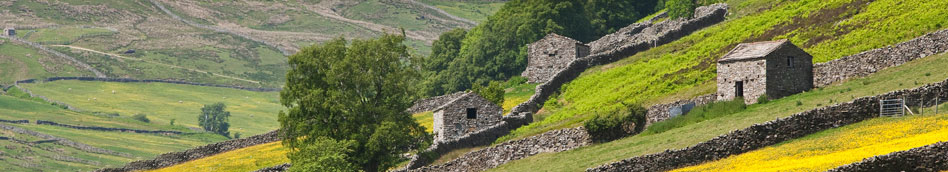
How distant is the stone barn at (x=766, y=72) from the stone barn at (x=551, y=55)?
36.2 meters

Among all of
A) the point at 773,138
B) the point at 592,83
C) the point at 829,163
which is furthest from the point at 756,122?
the point at 592,83

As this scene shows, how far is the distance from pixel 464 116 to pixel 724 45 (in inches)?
762

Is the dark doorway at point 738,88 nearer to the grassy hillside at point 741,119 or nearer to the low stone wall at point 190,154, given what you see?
the grassy hillside at point 741,119

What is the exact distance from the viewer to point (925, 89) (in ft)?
174

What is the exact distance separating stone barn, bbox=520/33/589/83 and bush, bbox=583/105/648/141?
34.5 metres

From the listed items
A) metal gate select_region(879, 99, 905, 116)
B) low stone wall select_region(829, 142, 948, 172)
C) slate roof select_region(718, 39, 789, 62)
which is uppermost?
slate roof select_region(718, 39, 789, 62)

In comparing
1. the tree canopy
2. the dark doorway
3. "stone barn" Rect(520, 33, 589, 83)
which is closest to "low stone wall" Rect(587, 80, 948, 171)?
the dark doorway

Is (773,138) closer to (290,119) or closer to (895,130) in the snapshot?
(895,130)

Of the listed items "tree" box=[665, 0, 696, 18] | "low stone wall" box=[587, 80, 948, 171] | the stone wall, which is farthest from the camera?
"tree" box=[665, 0, 696, 18]

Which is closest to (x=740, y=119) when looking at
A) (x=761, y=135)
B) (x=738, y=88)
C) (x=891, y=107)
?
(x=738, y=88)

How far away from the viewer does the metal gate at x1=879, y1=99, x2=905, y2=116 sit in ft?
170

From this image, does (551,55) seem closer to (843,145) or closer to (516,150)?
(516,150)

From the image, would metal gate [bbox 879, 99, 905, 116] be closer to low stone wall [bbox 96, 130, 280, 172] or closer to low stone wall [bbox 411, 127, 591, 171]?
low stone wall [bbox 411, 127, 591, 171]

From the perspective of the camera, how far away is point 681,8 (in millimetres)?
112062
